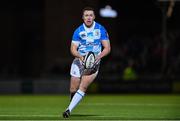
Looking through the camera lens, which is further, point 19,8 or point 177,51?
point 19,8

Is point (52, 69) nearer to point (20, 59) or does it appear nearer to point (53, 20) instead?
point (53, 20)

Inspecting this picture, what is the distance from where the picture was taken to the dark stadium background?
3114 centimetres

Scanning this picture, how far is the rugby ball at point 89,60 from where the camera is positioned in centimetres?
1433

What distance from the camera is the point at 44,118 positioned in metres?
14.1

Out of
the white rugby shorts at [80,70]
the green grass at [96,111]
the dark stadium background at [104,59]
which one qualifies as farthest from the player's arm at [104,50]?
the dark stadium background at [104,59]

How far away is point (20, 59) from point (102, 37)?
28307mm

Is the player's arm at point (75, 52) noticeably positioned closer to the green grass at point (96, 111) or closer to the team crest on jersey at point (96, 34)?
the team crest on jersey at point (96, 34)

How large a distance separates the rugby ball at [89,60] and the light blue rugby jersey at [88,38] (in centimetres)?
A: 19

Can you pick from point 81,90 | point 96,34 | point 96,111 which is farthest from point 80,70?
point 96,111

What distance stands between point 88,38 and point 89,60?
51 cm

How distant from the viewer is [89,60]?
47.0 feet

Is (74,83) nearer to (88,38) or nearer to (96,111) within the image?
(88,38)

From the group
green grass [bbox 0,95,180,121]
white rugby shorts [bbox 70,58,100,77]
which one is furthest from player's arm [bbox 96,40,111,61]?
green grass [bbox 0,95,180,121]

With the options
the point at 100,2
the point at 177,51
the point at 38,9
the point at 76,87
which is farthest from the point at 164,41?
the point at 76,87
